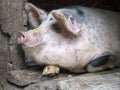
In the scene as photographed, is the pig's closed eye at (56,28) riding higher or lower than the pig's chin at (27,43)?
higher

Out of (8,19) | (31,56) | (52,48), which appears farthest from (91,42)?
(8,19)

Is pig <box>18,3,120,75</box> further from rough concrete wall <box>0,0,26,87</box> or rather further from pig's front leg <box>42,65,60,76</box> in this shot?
rough concrete wall <box>0,0,26,87</box>

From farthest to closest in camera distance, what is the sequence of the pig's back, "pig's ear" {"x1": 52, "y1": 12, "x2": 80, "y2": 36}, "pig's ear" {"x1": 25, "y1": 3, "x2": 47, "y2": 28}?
"pig's ear" {"x1": 25, "y1": 3, "x2": 47, "y2": 28}
the pig's back
"pig's ear" {"x1": 52, "y1": 12, "x2": 80, "y2": 36}

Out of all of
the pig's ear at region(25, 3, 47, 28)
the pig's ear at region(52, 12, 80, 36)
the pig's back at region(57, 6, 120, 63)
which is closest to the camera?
the pig's ear at region(52, 12, 80, 36)

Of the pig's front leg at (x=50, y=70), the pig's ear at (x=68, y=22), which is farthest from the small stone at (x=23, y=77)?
the pig's ear at (x=68, y=22)

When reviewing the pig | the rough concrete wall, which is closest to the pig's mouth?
the pig

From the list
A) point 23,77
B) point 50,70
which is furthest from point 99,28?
point 23,77

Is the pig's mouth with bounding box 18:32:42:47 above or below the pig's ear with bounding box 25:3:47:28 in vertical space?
below

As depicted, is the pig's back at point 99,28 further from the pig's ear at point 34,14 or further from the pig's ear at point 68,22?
the pig's ear at point 34,14

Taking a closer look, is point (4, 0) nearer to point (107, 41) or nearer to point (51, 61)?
point (51, 61)
